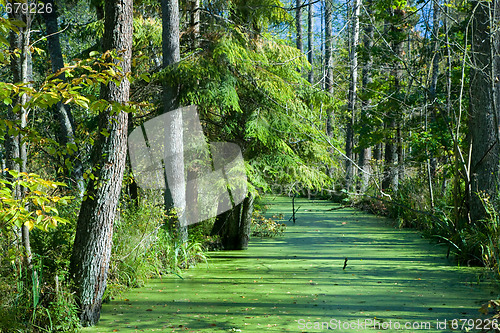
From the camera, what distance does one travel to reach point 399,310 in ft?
14.8

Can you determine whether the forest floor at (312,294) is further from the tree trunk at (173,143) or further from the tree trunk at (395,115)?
the tree trunk at (395,115)

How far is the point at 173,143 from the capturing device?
7.12 m

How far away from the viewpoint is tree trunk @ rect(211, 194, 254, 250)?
792cm

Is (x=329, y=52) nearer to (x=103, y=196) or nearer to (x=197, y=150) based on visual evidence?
(x=197, y=150)

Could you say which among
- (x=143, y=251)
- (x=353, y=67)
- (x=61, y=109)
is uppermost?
(x=353, y=67)

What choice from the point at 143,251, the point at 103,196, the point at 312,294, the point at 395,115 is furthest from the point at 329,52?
the point at 103,196

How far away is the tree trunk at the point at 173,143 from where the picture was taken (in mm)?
7000

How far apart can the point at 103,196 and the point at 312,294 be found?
97.4 inches

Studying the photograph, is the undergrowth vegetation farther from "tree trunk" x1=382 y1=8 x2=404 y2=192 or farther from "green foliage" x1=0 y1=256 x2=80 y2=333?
"green foliage" x1=0 y1=256 x2=80 y2=333

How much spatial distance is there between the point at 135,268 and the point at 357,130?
7.75m

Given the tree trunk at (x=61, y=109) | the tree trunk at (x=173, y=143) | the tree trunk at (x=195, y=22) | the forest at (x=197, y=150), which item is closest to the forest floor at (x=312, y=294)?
the forest at (x=197, y=150)

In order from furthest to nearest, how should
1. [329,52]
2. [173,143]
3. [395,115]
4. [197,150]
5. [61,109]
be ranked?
[329,52] < [395,115] < [197,150] < [61,109] < [173,143]

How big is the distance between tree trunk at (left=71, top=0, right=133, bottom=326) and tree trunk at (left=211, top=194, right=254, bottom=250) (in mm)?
3690

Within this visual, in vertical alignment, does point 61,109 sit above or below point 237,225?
above
